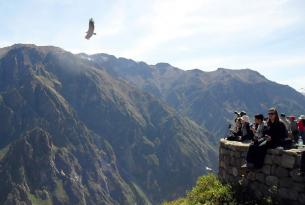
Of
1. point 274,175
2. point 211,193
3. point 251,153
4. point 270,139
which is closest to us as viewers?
point 274,175

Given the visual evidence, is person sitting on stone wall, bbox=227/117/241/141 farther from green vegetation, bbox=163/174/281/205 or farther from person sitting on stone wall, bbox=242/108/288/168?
person sitting on stone wall, bbox=242/108/288/168

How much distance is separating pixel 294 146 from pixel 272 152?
73cm

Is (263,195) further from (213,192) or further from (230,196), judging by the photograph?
(213,192)

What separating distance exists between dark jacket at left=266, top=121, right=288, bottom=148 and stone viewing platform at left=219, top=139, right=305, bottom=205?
0.90 ft

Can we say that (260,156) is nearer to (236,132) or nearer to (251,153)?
(251,153)

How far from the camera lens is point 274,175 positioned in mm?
14867

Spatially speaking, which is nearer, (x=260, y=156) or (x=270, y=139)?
(x=270, y=139)

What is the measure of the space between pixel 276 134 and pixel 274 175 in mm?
1269

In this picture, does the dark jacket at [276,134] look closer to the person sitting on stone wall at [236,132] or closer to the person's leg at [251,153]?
the person's leg at [251,153]

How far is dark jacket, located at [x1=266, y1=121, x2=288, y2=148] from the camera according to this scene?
15016mm

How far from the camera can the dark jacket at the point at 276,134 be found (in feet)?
49.3

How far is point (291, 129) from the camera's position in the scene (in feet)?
76.4

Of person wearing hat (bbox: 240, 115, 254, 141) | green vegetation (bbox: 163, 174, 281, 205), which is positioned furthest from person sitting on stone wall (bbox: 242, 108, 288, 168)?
person wearing hat (bbox: 240, 115, 254, 141)

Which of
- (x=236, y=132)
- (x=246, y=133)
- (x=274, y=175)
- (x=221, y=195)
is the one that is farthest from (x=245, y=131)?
(x=274, y=175)
